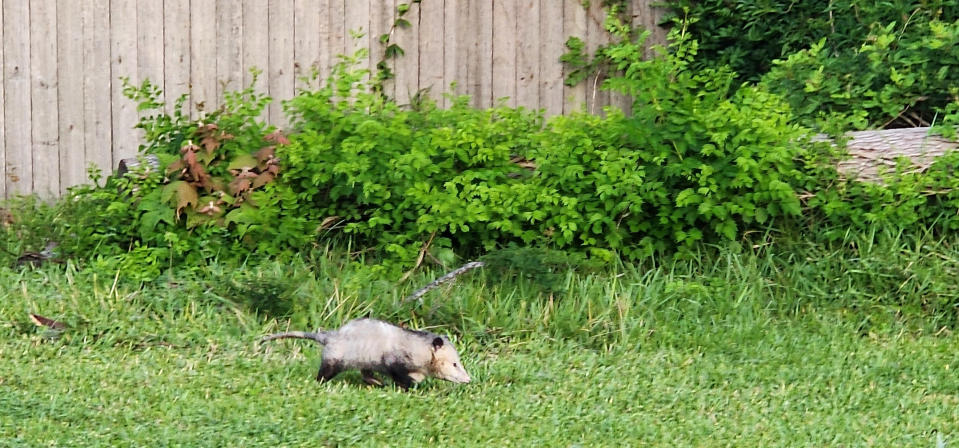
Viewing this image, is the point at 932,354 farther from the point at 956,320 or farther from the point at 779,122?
the point at 779,122

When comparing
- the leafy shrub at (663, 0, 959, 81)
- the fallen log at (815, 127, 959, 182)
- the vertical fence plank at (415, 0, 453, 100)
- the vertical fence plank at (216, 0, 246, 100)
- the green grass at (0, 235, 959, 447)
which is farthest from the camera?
the vertical fence plank at (415, 0, 453, 100)

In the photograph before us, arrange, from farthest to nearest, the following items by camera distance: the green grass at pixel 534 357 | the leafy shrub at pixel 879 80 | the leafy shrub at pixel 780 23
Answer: the leafy shrub at pixel 780 23 < the leafy shrub at pixel 879 80 < the green grass at pixel 534 357

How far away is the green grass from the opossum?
0.08m

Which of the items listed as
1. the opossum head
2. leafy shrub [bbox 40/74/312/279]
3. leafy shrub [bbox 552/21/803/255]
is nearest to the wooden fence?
leafy shrub [bbox 40/74/312/279]

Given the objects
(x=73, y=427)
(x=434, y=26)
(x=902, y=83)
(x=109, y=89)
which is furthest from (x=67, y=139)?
(x=902, y=83)

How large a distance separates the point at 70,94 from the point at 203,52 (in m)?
0.88

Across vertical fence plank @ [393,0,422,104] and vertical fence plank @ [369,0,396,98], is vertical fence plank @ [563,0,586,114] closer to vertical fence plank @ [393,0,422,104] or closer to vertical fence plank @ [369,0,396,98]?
vertical fence plank @ [393,0,422,104]

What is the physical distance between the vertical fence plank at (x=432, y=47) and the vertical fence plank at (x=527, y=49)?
1.63 feet

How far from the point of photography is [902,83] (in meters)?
6.67

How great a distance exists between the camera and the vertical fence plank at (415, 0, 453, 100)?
7.96 metres

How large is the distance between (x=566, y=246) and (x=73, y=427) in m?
3.17

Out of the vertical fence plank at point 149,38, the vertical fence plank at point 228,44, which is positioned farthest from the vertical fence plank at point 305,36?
the vertical fence plank at point 149,38

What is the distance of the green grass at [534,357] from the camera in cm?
418

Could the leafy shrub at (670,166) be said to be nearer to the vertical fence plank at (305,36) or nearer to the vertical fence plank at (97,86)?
the vertical fence plank at (305,36)
